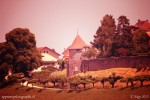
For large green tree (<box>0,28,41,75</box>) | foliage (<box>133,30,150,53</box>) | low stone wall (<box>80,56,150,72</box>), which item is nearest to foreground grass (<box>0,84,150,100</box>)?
large green tree (<box>0,28,41,75</box>)

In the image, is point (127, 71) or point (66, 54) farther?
point (66, 54)

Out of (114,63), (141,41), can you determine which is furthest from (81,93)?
(141,41)

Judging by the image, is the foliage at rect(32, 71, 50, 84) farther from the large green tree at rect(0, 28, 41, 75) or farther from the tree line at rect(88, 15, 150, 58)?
the tree line at rect(88, 15, 150, 58)

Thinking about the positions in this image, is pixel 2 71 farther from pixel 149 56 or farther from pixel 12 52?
pixel 149 56

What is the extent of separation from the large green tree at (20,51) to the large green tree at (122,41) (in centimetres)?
733

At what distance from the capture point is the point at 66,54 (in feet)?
112

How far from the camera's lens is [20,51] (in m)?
23.7

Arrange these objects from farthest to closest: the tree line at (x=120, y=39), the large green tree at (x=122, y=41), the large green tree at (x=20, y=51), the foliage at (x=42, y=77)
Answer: the large green tree at (x=20, y=51) < the large green tree at (x=122, y=41) < the foliage at (x=42, y=77) < the tree line at (x=120, y=39)

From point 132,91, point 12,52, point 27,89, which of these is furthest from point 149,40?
point 12,52

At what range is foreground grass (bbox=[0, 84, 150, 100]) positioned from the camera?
15352mm

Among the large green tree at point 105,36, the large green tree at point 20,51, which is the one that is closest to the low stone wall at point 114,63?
the large green tree at point 105,36

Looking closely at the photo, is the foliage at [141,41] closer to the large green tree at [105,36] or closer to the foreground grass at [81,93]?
the large green tree at [105,36]

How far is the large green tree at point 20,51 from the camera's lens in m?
22.9

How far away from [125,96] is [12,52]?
1196 centimetres
